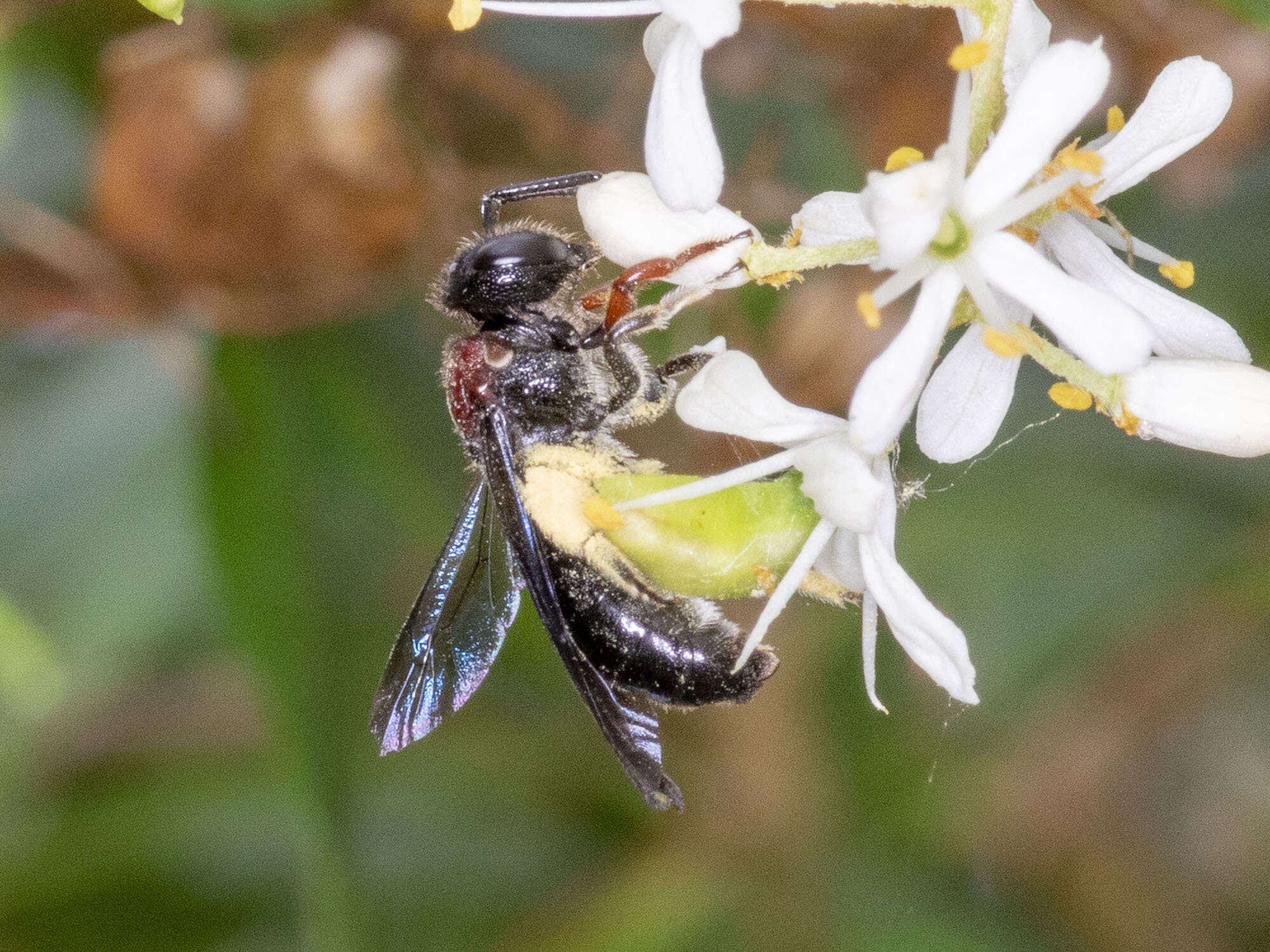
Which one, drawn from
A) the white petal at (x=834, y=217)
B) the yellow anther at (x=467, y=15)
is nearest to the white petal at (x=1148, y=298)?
the white petal at (x=834, y=217)

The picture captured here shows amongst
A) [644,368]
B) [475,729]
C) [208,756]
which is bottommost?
[208,756]

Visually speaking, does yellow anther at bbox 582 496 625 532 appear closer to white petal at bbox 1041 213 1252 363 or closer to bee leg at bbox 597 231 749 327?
bee leg at bbox 597 231 749 327

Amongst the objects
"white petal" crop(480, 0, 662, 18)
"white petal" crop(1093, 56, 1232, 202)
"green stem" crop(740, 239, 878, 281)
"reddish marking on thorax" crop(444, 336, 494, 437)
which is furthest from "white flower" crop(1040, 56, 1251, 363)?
"reddish marking on thorax" crop(444, 336, 494, 437)

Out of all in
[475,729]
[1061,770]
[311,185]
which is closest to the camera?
[311,185]

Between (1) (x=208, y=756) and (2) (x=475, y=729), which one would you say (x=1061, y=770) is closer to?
(2) (x=475, y=729)

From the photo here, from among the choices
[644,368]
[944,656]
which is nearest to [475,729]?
[644,368]

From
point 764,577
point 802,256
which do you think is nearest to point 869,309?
point 802,256
